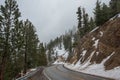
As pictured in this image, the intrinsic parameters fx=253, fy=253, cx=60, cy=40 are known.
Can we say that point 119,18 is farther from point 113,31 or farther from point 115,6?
point 115,6

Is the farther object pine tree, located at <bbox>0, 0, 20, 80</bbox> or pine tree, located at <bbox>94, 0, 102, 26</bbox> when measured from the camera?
pine tree, located at <bbox>94, 0, 102, 26</bbox>

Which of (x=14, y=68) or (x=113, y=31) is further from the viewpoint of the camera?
(x=14, y=68)

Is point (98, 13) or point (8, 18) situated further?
point (98, 13)

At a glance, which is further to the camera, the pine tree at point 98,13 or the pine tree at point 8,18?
the pine tree at point 98,13

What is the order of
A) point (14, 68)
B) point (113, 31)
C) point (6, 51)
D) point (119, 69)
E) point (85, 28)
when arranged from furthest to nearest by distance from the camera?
point (85, 28)
point (14, 68)
point (113, 31)
point (6, 51)
point (119, 69)

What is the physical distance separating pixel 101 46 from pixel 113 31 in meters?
3.47

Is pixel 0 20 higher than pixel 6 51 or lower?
higher

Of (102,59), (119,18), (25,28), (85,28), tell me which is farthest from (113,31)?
(85,28)

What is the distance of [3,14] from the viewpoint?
4172 centimetres

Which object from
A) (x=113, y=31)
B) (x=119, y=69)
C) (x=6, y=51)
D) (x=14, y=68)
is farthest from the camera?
(x=14, y=68)

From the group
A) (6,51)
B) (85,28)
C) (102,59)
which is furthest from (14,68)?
(85,28)

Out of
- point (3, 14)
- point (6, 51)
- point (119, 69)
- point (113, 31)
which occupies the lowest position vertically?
point (119, 69)

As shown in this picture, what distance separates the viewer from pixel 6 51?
1603 inches

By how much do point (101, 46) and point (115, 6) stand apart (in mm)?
18901
